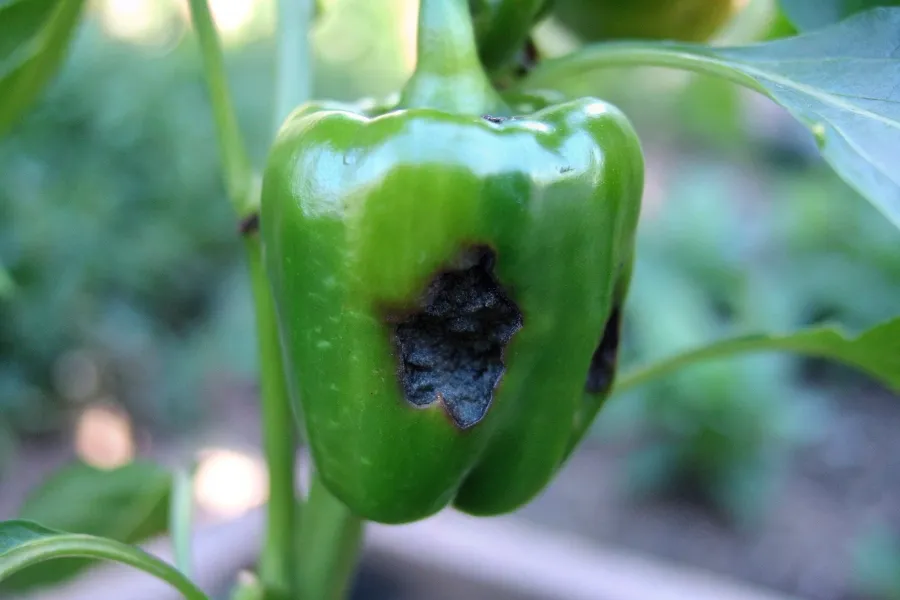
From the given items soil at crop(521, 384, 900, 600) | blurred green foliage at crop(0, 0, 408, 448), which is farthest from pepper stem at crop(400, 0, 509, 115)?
blurred green foliage at crop(0, 0, 408, 448)

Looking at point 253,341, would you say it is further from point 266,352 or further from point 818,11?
point 818,11

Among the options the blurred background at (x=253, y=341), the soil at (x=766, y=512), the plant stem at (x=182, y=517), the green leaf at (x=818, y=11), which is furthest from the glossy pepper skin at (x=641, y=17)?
the soil at (x=766, y=512)

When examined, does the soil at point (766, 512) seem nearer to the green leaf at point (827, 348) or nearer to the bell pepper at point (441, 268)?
the green leaf at point (827, 348)

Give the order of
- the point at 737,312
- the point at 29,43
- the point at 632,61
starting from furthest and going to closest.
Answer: the point at 737,312 → the point at 29,43 → the point at 632,61

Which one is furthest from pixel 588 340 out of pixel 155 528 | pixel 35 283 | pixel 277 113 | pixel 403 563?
pixel 35 283

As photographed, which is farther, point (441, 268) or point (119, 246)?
point (119, 246)

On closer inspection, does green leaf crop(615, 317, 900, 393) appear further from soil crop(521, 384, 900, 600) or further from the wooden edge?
soil crop(521, 384, 900, 600)

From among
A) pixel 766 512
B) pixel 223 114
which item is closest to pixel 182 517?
pixel 223 114
